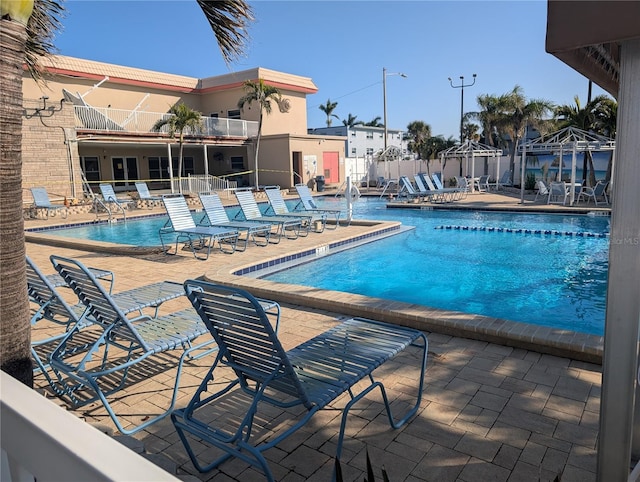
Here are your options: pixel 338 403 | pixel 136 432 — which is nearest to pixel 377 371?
pixel 338 403

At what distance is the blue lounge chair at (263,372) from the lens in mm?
2141

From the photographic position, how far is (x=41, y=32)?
11.7 feet

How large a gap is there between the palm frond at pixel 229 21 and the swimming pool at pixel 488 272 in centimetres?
445

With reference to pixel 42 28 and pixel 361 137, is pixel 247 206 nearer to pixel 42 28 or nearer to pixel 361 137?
pixel 42 28

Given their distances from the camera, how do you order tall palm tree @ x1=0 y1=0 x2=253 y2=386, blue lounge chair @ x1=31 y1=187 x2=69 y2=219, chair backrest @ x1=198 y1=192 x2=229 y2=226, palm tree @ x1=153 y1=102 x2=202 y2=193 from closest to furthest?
tall palm tree @ x1=0 y1=0 x2=253 y2=386 < chair backrest @ x1=198 y1=192 x2=229 y2=226 < blue lounge chair @ x1=31 y1=187 x2=69 y2=219 < palm tree @ x1=153 y1=102 x2=202 y2=193

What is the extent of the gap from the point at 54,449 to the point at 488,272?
7603 millimetres

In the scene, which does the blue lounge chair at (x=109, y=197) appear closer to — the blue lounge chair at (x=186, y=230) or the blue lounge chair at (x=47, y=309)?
the blue lounge chair at (x=186, y=230)

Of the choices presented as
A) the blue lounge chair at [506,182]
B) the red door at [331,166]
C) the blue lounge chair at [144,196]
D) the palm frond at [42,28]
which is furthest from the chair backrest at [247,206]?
the red door at [331,166]

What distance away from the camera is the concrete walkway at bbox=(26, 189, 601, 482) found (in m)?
2.33

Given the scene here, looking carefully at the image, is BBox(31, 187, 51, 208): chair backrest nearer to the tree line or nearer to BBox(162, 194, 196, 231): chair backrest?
BBox(162, 194, 196, 231): chair backrest

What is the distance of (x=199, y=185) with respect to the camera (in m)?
20.6

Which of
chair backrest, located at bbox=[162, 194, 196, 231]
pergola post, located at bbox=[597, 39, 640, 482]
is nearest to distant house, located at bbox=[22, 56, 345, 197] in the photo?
chair backrest, located at bbox=[162, 194, 196, 231]

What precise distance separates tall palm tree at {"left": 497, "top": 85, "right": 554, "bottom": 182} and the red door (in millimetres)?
9028

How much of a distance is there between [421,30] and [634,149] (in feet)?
28.1
